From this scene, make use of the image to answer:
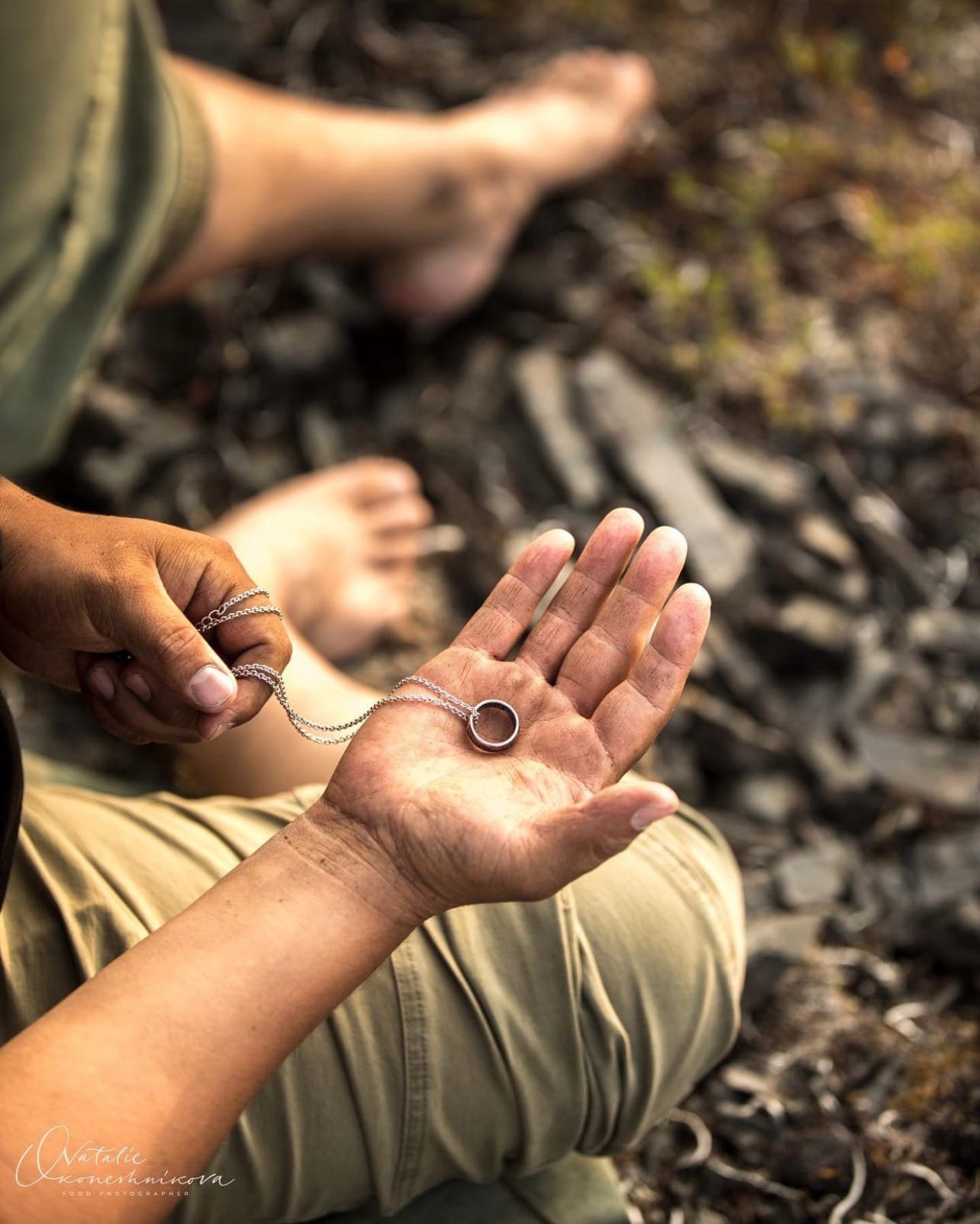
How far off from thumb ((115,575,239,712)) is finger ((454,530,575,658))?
1.02 feet

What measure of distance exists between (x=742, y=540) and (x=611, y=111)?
1470mm

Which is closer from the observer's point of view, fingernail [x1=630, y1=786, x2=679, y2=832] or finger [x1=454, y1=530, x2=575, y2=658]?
fingernail [x1=630, y1=786, x2=679, y2=832]

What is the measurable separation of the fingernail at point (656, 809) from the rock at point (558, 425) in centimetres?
179

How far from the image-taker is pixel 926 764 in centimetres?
237

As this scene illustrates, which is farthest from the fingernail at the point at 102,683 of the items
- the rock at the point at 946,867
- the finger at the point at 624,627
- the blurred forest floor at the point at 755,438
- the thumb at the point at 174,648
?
the rock at the point at 946,867

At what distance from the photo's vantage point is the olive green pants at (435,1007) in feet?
4.35

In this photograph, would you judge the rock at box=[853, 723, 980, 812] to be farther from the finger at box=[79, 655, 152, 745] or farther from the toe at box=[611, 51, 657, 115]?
the toe at box=[611, 51, 657, 115]

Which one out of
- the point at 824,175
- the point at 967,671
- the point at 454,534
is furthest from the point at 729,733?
the point at 824,175

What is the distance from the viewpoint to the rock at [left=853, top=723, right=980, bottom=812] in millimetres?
2307

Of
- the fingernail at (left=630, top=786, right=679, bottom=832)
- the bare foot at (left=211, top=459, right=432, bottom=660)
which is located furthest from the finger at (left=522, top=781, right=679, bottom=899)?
the bare foot at (left=211, top=459, right=432, bottom=660)

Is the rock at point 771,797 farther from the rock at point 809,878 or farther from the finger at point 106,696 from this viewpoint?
the finger at point 106,696

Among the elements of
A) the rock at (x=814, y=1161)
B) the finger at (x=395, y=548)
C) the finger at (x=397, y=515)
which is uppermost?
the finger at (x=397, y=515)

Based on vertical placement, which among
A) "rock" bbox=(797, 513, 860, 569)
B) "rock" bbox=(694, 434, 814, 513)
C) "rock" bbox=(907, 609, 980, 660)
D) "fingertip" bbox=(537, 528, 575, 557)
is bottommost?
"rock" bbox=(907, 609, 980, 660)

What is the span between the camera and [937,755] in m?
2.38
